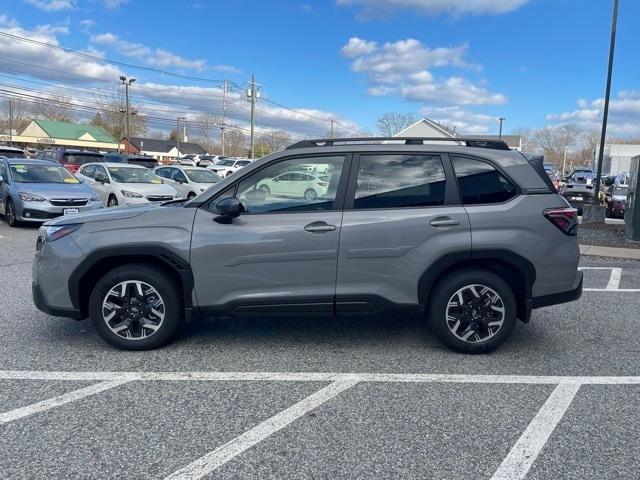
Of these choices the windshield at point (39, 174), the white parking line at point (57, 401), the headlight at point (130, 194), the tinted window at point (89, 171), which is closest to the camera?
the white parking line at point (57, 401)

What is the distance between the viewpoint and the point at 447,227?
14.0 feet

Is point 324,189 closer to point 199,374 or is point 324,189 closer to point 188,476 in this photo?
point 199,374

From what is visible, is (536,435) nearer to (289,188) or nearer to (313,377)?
(313,377)

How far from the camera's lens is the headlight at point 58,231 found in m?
4.34

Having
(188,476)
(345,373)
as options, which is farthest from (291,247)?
(188,476)

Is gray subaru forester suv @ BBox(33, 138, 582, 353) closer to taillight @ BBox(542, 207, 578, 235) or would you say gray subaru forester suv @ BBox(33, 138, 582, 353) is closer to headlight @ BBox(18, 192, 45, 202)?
taillight @ BBox(542, 207, 578, 235)

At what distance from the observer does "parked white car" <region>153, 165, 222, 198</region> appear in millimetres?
18297

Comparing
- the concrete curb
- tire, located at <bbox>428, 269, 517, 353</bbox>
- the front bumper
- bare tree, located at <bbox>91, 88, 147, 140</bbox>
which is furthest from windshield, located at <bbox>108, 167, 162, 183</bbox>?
bare tree, located at <bbox>91, 88, 147, 140</bbox>

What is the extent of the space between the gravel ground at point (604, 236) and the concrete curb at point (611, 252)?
0.49 meters

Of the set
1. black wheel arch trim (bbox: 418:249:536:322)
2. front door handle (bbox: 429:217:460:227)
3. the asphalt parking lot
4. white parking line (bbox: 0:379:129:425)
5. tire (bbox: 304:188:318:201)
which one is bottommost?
white parking line (bbox: 0:379:129:425)

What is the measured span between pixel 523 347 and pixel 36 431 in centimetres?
391

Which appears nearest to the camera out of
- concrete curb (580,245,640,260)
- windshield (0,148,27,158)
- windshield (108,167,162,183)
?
concrete curb (580,245,640,260)

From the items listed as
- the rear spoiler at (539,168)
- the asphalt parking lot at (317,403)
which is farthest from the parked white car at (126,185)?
the rear spoiler at (539,168)

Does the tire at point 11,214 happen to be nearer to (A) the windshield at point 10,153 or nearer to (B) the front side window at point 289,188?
(B) the front side window at point 289,188
